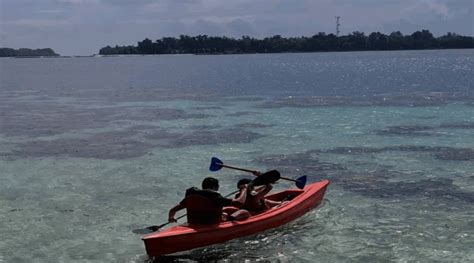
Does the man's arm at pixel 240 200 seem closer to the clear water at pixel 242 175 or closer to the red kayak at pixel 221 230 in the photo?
the red kayak at pixel 221 230

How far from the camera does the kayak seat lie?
10.8m

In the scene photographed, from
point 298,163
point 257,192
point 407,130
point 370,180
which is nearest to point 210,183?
point 257,192

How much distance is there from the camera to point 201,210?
10875 millimetres

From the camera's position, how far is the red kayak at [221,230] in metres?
10.5

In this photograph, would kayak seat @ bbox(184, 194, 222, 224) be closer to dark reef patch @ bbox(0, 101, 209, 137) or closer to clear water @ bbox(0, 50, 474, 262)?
clear water @ bbox(0, 50, 474, 262)

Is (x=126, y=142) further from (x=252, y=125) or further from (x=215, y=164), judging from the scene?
(x=215, y=164)

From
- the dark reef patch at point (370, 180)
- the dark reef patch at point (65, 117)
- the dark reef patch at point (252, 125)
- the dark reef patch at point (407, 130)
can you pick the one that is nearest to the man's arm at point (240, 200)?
the dark reef patch at point (370, 180)

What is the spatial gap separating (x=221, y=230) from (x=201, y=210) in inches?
24.0

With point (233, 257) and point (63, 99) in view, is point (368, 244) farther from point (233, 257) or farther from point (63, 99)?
point (63, 99)

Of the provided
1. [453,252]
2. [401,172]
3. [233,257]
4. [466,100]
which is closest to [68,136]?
[401,172]

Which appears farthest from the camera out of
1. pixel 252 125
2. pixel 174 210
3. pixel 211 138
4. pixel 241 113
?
pixel 241 113

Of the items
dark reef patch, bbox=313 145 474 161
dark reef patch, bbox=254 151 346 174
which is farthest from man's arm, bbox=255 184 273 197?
dark reef patch, bbox=313 145 474 161

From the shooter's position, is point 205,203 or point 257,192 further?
point 257,192

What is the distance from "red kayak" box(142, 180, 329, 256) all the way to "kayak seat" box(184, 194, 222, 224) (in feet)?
0.38
